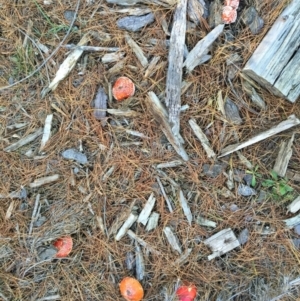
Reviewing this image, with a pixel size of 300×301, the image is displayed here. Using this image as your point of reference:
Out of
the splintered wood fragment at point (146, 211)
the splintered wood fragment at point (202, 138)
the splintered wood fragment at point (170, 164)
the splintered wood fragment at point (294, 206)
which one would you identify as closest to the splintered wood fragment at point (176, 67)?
the splintered wood fragment at point (202, 138)

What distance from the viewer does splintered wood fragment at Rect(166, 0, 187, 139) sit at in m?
2.94

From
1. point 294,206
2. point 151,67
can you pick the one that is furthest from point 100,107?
point 294,206

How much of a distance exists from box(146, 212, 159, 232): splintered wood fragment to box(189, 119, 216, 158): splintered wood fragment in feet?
2.07

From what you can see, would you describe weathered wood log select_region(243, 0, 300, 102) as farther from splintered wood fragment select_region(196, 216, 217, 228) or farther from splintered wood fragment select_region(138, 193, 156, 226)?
splintered wood fragment select_region(138, 193, 156, 226)

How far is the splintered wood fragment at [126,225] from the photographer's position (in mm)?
3082

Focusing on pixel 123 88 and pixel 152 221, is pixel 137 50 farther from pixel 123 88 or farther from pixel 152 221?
pixel 152 221

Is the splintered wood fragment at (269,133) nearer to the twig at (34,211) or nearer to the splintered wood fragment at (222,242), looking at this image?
the splintered wood fragment at (222,242)

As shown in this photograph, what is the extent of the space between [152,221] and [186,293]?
610 mm

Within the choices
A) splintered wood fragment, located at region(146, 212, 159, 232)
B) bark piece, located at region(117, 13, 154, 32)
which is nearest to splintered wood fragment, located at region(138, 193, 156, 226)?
splintered wood fragment, located at region(146, 212, 159, 232)

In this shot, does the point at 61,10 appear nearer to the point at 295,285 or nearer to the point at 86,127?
the point at 86,127

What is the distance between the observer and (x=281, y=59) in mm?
2883

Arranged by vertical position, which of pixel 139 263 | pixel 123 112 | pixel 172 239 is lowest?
pixel 139 263

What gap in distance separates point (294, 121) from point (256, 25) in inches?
30.8

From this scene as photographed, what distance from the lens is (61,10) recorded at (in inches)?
120
